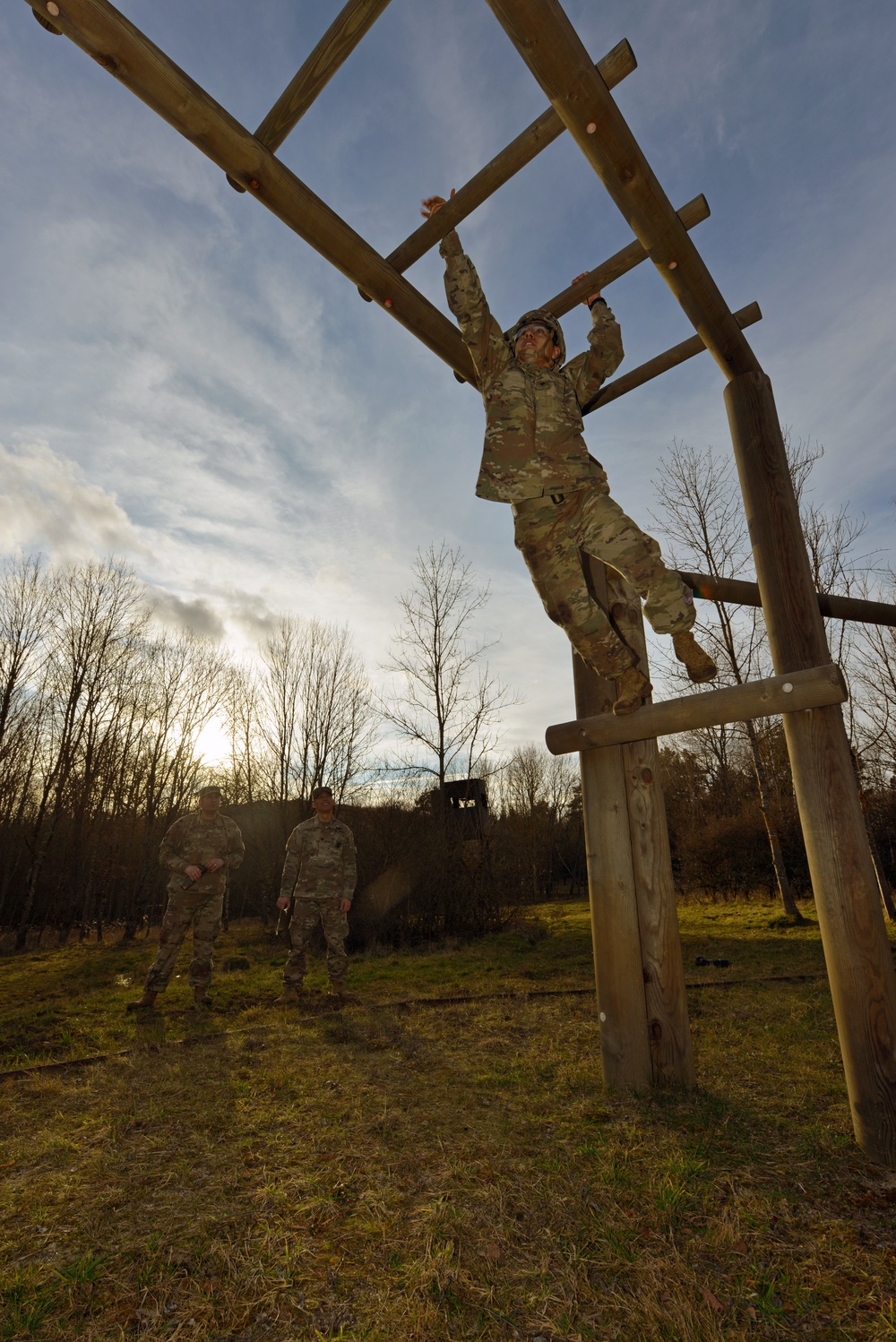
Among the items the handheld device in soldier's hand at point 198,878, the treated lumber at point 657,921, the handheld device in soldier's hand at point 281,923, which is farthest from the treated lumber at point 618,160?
the handheld device in soldier's hand at point 281,923

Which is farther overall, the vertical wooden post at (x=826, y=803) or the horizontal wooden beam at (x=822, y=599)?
the horizontal wooden beam at (x=822, y=599)

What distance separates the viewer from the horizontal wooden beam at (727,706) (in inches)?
122

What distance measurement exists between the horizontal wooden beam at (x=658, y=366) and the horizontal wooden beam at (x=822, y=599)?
143 cm

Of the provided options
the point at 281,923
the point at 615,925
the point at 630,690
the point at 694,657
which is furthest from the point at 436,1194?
the point at 281,923

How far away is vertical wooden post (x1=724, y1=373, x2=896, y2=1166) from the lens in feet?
9.33

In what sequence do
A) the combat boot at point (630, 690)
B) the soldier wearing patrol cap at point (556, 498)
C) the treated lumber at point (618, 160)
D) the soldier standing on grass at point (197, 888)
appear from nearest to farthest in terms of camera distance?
the treated lumber at point (618, 160), the soldier wearing patrol cap at point (556, 498), the combat boot at point (630, 690), the soldier standing on grass at point (197, 888)

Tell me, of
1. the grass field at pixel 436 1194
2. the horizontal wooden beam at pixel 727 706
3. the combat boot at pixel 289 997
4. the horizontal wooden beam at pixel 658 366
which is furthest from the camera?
the combat boot at pixel 289 997

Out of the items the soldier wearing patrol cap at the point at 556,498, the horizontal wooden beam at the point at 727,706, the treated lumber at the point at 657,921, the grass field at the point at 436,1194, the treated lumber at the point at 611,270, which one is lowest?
the grass field at the point at 436,1194

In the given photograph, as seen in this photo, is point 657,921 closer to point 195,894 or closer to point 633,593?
point 633,593

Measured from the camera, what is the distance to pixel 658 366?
175 inches

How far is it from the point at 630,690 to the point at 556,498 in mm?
1102

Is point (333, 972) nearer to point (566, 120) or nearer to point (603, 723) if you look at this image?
point (603, 723)

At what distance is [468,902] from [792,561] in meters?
11.4

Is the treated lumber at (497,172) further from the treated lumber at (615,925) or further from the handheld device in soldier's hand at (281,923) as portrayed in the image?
the handheld device in soldier's hand at (281,923)
